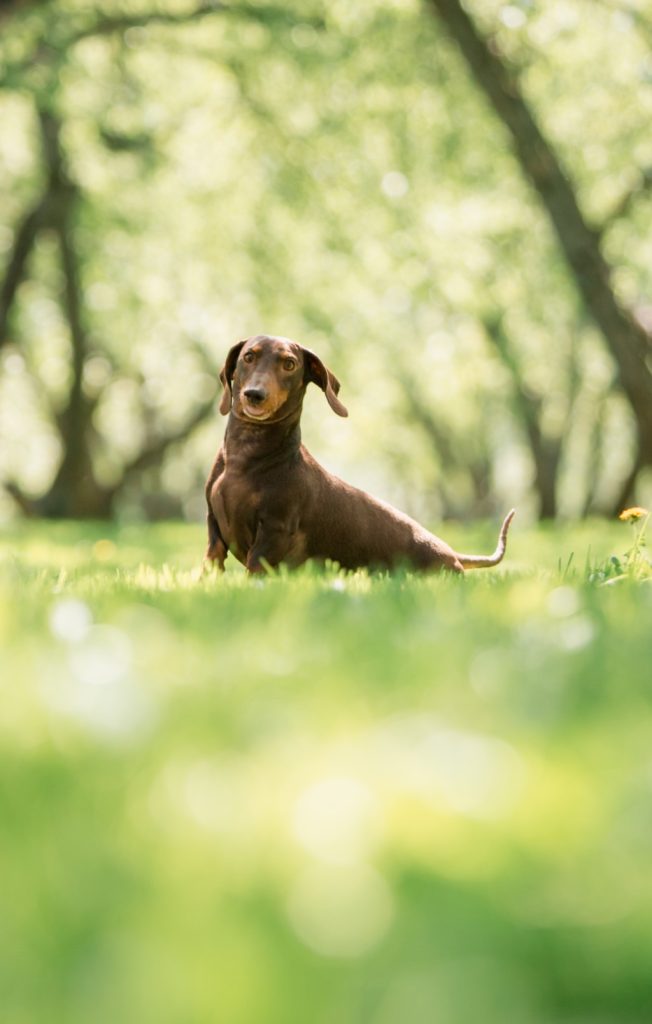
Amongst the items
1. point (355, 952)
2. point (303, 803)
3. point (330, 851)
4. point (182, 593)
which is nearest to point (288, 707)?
point (303, 803)

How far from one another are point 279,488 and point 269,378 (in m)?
0.49

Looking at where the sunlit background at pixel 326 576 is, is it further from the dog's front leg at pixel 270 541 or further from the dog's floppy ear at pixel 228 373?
the dog's floppy ear at pixel 228 373

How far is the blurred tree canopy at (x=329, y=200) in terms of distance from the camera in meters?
12.6

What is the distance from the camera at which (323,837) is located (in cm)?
123

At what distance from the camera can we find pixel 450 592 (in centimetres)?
360

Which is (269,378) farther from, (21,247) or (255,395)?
(21,247)

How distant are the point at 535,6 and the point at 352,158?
4.86 meters

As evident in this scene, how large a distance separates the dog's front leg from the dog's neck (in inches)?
11.6

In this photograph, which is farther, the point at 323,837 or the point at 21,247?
the point at 21,247

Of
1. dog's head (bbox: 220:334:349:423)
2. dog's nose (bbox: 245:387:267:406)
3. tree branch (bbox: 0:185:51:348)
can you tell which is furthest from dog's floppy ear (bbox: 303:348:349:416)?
tree branch (bbox: 0:185:51:348)

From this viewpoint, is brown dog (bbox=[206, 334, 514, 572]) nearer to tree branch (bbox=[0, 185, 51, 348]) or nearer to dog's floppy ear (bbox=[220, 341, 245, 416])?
dog's floppy ear (bbox=[220, 341, 245, 416])

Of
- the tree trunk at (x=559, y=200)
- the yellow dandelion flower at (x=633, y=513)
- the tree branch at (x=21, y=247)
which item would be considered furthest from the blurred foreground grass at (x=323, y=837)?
the tree branch at (x=21, y=247)

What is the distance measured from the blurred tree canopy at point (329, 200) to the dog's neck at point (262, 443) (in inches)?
259

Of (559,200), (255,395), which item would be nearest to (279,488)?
(255,395)
